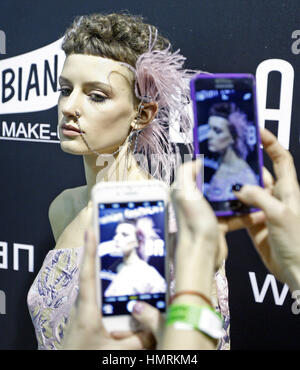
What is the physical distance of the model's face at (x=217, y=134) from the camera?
0.69m

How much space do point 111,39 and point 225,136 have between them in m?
0.58

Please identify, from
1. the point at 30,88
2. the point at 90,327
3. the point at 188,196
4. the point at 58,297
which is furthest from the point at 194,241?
the point at 30,88

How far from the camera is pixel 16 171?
1.78 metres

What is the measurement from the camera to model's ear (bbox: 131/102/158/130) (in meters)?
1.20

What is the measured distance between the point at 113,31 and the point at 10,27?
700 mm

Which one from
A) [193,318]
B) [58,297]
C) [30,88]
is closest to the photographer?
[193,318]

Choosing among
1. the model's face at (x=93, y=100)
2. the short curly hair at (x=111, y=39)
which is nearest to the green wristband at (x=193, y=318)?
the model's face at (x=93, y=100)

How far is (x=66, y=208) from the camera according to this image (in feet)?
4.64

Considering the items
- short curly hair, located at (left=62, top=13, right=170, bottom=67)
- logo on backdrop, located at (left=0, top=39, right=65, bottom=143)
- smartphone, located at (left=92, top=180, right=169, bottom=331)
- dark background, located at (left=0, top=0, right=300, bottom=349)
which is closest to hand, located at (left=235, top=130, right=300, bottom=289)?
smartphone, located at (left=92, top=180, right=169, bottom=331)

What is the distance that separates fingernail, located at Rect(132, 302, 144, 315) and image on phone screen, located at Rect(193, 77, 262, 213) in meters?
0.17

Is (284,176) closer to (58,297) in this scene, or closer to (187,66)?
(58,297)

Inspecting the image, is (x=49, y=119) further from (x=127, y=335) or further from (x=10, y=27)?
(x=127, y=335)

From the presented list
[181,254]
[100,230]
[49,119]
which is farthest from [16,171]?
[181,254]

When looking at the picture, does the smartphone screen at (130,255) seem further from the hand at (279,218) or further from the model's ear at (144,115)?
the model's ear at (144,115)
